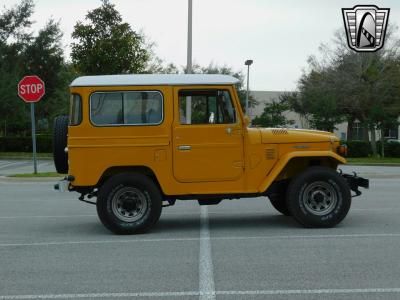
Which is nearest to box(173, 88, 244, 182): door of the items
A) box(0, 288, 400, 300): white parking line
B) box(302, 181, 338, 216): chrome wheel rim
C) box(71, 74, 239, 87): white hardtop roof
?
box(71, 74, 239, 87): white hardtop roof

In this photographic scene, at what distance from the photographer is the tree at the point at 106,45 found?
118 feet

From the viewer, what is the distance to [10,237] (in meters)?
9.22

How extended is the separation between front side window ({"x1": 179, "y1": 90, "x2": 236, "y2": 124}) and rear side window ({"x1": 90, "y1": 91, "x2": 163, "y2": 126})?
0.37 m

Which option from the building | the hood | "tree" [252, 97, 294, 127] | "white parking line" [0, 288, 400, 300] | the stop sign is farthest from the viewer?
the building

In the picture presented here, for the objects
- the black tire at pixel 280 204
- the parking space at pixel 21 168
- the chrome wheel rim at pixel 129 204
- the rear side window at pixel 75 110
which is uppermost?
the rear side window at pixel 75 110

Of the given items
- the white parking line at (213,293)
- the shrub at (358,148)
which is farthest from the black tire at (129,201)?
the shrub at (358,148)

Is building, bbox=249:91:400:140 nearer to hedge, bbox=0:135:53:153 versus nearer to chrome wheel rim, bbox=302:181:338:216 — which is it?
hedge, bbox=0:135:53:153

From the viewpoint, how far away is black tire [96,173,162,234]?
9.14m

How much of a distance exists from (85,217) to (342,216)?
442 centimetres

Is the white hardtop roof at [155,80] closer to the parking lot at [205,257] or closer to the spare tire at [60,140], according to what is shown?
the spare tire at [60,140]

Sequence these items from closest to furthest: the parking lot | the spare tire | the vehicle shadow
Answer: the parking lot < the spare tire < the vehicle shadow

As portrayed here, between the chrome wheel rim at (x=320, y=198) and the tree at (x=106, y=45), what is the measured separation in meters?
A: 27.5

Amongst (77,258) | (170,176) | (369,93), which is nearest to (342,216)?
(170,176)

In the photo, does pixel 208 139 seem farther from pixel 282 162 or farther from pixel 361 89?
pixel 361 89
